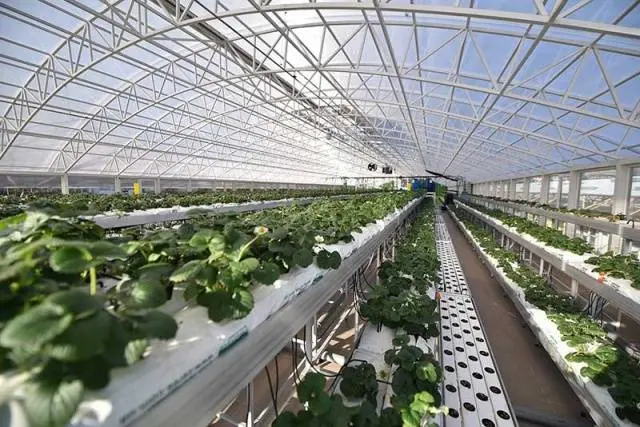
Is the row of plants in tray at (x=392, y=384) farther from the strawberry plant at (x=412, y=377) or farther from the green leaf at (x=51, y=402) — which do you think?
the green leaf at (x=51, y=402)

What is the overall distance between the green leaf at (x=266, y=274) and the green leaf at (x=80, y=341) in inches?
27.1

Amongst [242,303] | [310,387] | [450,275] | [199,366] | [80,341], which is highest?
[80,341]

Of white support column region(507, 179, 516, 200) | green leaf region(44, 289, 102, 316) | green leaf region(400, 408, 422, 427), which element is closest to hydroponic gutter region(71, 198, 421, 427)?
green leaf region(44, 289, 102, 316)

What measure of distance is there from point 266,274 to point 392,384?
1.48m

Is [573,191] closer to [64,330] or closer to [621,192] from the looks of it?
[621,192]

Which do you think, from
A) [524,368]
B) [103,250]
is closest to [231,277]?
[103,250]

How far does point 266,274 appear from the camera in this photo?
4.67ft

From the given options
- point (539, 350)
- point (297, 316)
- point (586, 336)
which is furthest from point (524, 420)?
point (297, 316)

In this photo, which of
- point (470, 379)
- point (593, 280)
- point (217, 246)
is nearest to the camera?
point (217, 246)

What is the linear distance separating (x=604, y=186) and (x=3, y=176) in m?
29.4

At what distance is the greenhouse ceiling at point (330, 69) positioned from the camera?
253 inches

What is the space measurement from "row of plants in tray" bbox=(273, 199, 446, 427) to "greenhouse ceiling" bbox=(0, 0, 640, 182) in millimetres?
5006

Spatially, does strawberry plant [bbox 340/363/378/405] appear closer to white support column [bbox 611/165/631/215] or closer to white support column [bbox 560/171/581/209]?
white support column [bbox 611/165/631/215]

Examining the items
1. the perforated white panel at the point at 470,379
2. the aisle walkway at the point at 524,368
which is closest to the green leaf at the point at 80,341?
the perforated white panel at the point at 470,379
